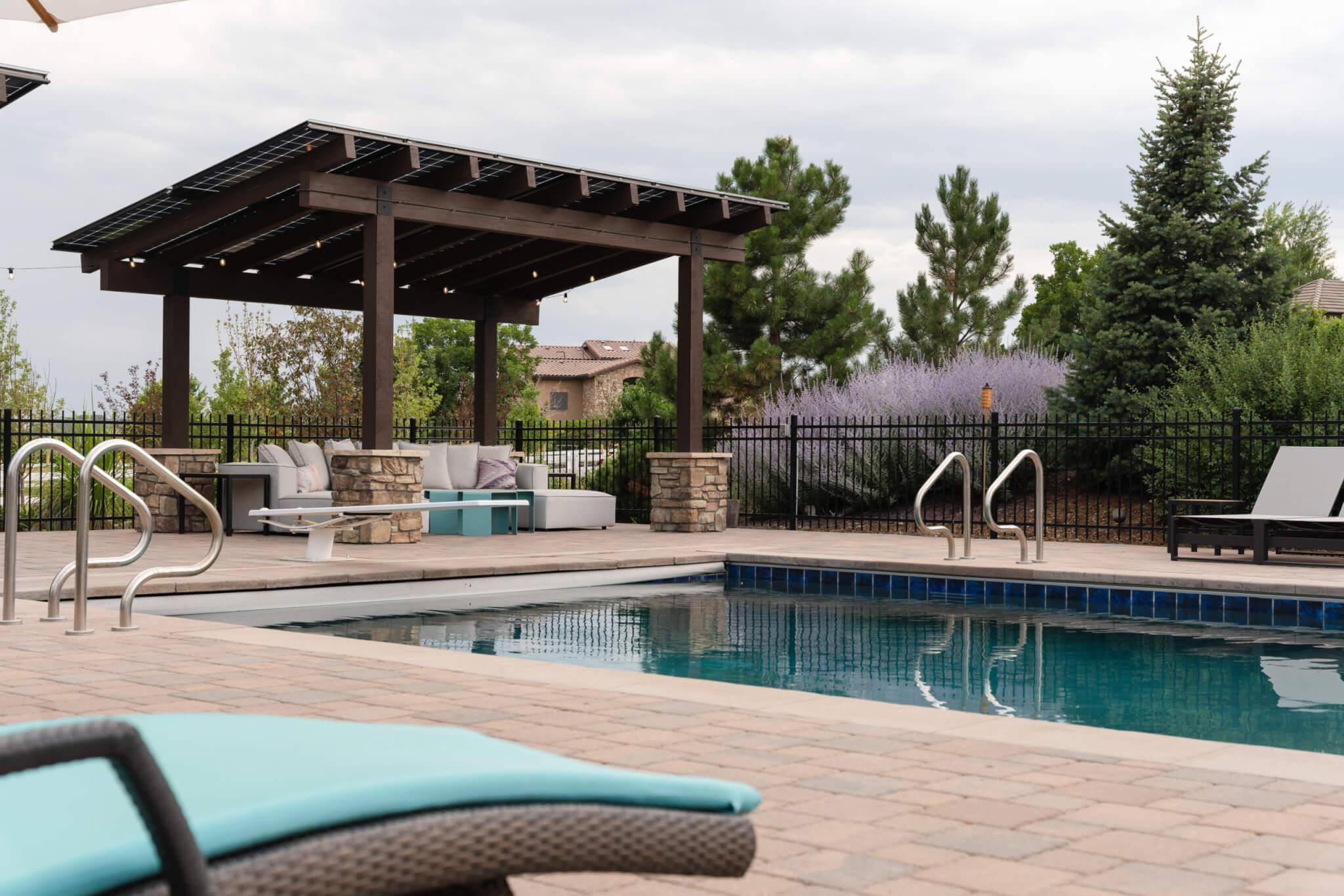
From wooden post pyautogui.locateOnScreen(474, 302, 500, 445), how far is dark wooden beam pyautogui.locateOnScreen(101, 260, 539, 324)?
0.16m

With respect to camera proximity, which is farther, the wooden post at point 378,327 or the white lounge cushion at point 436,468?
the white lounge cushion at point 436,468

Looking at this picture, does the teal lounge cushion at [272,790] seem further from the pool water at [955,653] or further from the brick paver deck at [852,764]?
the pool water at [955,653]

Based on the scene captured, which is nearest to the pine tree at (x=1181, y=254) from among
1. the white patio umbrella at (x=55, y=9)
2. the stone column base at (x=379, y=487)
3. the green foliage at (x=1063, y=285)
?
the stone column base at (x=379, y=487)

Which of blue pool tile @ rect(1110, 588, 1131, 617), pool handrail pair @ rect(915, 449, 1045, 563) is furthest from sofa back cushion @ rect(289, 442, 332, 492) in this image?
blue pool tile @ rect(1110, 588, 1131, 617)

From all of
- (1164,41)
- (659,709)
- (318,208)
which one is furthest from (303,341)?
(659,709)

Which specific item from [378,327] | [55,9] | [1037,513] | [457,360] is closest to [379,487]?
[378,327]

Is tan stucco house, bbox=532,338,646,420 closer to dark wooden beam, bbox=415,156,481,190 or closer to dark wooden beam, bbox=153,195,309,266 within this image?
dark wooden beam, bbox=153,195,309,266

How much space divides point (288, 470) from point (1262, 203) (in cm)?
1115

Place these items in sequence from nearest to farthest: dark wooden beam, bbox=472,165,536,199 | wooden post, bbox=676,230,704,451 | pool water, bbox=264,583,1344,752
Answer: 1. pool water, bbox=264,583,1344,752
2. dark wooden beam, bbox=472,165,536,199
3. wooden post, bbox=676,230,704,451

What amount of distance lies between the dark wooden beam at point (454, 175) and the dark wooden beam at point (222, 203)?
1125 millimetres

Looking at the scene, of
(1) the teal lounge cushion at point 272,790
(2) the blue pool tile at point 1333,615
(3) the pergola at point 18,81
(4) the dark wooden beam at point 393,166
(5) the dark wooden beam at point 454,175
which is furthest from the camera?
(5) the dark wooden beam at point 454,175

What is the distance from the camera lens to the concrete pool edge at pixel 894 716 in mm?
3393

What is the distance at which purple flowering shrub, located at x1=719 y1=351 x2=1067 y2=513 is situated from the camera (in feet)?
47.9

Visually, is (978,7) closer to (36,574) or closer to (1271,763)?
(36,574)
